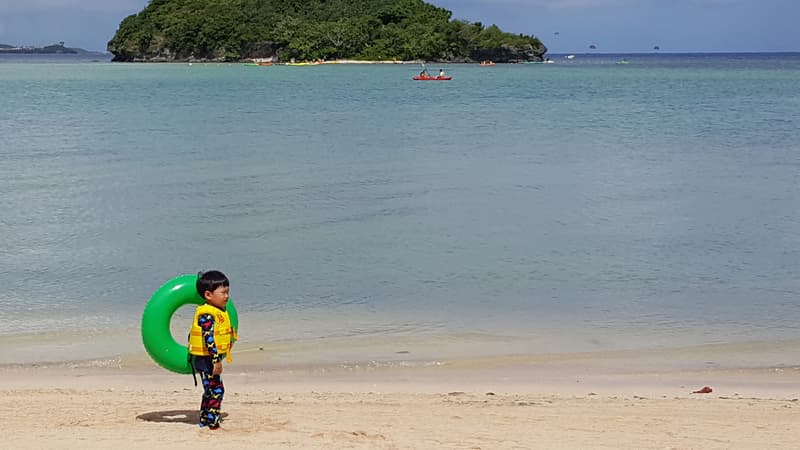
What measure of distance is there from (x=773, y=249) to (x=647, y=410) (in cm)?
823

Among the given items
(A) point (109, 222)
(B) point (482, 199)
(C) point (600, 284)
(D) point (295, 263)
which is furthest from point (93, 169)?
(C) point (600, 284)

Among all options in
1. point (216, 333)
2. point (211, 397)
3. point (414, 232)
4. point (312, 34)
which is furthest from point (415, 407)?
point (312, 34)

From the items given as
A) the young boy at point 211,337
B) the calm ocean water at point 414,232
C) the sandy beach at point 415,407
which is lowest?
the calm ocean water at point 414,232

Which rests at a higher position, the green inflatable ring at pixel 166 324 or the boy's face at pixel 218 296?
the boy's face at pixel 218 296

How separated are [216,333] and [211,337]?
1.5 inches

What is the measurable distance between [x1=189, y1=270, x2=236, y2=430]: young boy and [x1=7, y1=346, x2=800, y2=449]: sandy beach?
200 millimetres

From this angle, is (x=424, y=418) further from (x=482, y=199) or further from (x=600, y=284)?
(x=482, y=199)

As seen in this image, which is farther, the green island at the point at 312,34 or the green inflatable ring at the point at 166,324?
the green island at the point at 312,34

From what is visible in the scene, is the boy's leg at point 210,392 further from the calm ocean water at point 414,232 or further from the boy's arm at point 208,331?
the calm ocean water at point 414,232

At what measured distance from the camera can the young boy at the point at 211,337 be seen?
6.54 meters

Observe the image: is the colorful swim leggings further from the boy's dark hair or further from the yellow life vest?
the boy's dark hair

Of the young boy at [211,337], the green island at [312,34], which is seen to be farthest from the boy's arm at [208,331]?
the green island at [312,34]

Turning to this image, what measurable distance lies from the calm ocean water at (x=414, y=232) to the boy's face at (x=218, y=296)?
357cm

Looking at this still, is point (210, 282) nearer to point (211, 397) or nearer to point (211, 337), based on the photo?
point (211, 337)
